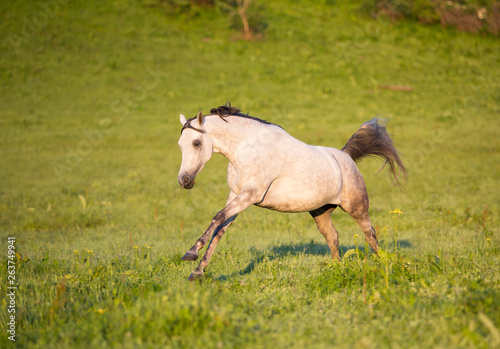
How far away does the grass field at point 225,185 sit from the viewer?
3.97 meters

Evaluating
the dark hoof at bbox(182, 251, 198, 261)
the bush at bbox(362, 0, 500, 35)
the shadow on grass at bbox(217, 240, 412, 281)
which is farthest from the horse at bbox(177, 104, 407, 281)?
the bush at bbox(362, 0, 500, 35)

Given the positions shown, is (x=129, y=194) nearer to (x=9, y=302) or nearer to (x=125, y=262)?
(x=125, y=262)

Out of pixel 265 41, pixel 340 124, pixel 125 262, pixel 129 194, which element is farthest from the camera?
pixel 265 41

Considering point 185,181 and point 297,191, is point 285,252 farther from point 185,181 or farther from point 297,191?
point 185,181

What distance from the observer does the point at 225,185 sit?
52.1 feet

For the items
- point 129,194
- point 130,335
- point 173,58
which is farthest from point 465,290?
point 173,58

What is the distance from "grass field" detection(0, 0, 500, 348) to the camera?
397cm

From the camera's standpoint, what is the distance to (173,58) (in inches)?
1417

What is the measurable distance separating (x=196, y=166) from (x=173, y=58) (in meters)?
32.5

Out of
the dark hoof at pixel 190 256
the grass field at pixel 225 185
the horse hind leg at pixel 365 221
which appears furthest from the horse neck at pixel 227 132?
the horse hind leg at pixel 365 221

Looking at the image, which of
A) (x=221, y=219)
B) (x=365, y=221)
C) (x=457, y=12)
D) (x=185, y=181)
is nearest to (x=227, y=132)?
(x=185, y=181)

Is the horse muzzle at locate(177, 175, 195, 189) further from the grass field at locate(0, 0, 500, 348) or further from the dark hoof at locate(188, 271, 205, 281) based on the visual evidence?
the grass field at locate(0, 0, 500, 348)

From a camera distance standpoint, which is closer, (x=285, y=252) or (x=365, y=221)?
(x=365, y=221)

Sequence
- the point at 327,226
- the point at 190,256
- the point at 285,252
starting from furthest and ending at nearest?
1. the point at 285,252
2. the point at 327,226
3. the point at 190,256
